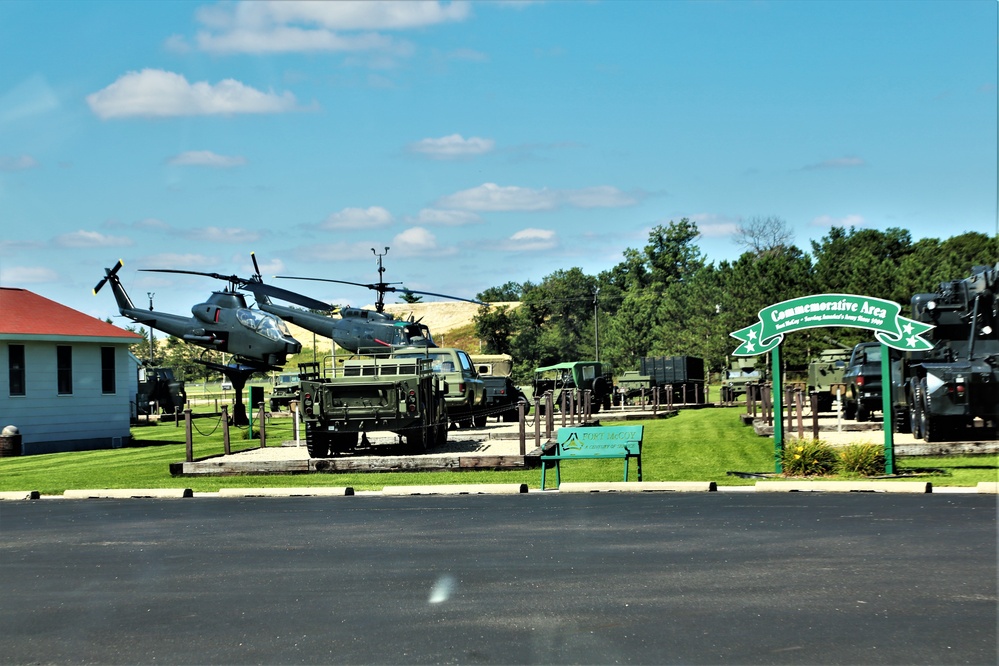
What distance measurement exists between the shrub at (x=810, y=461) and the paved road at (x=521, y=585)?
343cm

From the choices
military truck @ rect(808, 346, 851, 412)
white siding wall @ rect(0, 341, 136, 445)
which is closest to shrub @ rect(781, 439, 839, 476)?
A: military truck @ rect(808, 346, 851, 412)

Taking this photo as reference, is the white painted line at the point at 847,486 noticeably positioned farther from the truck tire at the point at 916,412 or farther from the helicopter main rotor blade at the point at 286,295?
the helicopter main rotor blade at the point at 286,295

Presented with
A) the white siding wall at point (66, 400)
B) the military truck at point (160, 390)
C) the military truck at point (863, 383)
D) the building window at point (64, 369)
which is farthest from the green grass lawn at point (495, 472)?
the military truck at point (160, 390)

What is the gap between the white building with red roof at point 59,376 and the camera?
108 feet

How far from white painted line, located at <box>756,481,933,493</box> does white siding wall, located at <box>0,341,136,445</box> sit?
23.3 m

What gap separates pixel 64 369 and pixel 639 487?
2360 centimetres

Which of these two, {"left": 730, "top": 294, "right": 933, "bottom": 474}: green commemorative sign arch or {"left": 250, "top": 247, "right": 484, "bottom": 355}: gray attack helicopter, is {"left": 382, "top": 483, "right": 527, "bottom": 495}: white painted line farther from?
{"left": 250, "top": 247, "right": 484, "bottom": 355}: gray attack helicopter

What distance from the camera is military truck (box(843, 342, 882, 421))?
29.2 metres

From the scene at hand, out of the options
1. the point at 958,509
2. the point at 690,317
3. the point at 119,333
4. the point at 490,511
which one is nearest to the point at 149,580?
the point at 490,511

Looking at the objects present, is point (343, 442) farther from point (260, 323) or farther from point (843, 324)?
point (260, 323)

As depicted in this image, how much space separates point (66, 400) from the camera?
34.4 metres

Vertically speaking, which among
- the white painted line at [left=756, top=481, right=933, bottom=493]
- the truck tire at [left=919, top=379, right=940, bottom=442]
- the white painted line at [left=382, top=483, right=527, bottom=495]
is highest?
the truck tire at [left=919, top=379, right=940, bottom=442]

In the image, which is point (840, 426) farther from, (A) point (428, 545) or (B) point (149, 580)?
(B) point (149, 580)

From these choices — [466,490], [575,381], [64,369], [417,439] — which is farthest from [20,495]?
[575,381]
